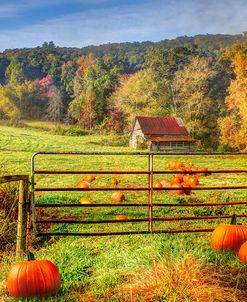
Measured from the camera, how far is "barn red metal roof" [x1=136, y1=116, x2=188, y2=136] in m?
48.8

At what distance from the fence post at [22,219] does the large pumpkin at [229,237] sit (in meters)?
3.06

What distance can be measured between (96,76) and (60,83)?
13.9 meters

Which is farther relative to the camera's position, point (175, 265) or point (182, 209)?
point (182, 209)

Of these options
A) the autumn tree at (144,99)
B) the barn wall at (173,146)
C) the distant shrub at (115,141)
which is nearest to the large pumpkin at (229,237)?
the barn wall at (173,146)

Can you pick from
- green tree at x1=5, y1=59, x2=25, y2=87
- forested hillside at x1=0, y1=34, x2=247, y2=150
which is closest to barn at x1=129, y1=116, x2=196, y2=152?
forested hillside at x1=0, y1=34, x2=247, y2=150

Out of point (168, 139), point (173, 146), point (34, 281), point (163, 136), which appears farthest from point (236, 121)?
point (34, 281)

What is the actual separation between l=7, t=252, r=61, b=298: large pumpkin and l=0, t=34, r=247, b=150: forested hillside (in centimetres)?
3343

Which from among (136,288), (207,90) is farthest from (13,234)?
(207,90)

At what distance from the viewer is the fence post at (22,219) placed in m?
7.24

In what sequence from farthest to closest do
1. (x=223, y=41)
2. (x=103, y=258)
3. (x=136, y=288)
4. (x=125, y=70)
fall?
1. (x=223, y=41)
2. (x=125, y=70)
3. (x=103, y=258)
4. (x=136, y=288)

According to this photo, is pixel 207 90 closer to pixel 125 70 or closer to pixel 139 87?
pixel 139 87

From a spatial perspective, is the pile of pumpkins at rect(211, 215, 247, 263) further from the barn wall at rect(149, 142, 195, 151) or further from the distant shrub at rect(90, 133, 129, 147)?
the distant shrub at rect(90, 133, 129, 147)

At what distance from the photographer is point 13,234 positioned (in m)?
8.25

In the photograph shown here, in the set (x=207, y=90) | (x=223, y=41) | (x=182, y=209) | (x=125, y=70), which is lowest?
(x=182, y=209)
